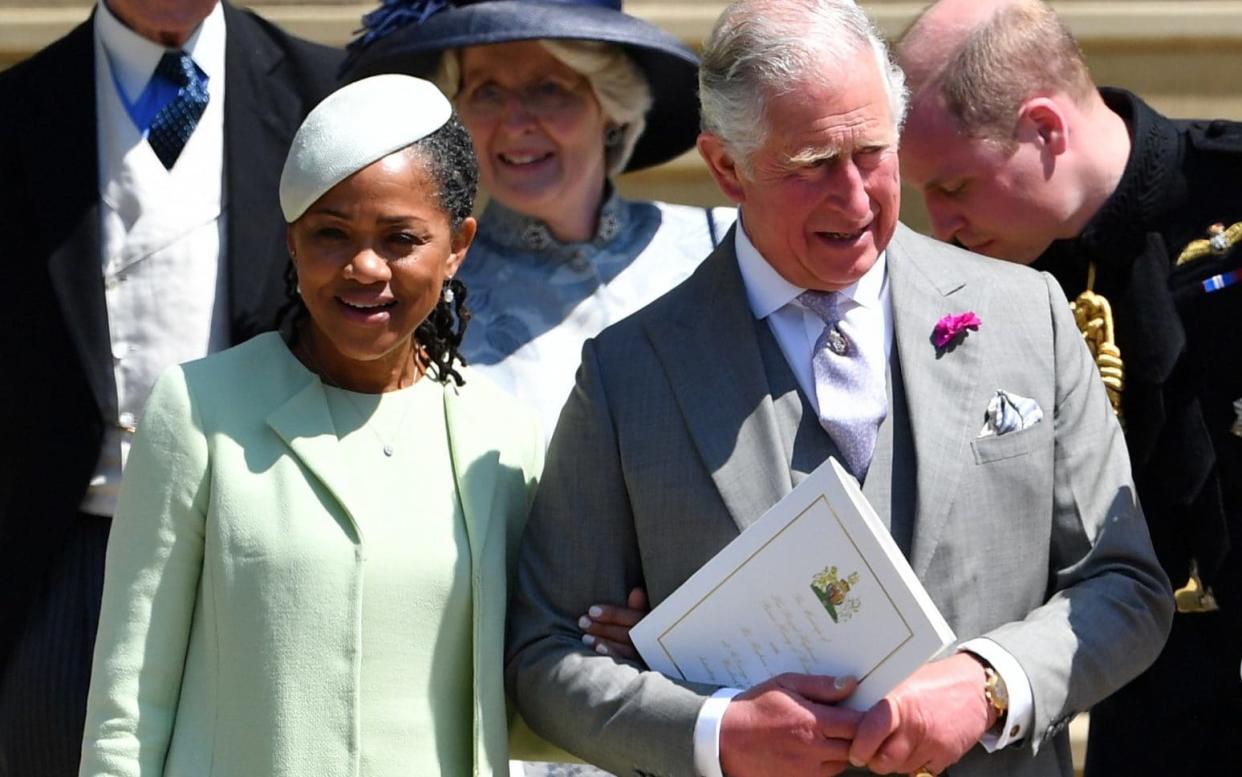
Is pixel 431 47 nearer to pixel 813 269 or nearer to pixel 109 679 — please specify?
pixel 813 269

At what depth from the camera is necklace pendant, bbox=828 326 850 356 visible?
3121 millimetres

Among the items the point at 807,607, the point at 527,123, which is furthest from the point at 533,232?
the point at 807,607

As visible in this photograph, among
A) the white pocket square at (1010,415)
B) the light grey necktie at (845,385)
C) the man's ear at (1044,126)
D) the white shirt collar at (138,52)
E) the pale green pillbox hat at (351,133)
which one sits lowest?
the white pocket square at (1010,415)

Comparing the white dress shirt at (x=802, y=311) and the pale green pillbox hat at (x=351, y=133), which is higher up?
the pale green pillbox hat at (x=351, y=133)

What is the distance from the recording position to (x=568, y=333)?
4.06 meters

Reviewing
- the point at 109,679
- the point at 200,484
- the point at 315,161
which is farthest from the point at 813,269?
the point at 109,679

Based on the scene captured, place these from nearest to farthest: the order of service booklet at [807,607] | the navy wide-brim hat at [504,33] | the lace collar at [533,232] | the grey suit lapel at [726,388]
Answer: the order of service booklet at [807,607] → the grey suit lapel at [726,388] → the navy wide-brim hat at [504,33] → the lace collar at [533,232]

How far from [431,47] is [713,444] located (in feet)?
4.22

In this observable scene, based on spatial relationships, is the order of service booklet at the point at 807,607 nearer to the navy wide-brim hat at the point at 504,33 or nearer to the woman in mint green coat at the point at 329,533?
the woman in mint green coat at the point at 329,533


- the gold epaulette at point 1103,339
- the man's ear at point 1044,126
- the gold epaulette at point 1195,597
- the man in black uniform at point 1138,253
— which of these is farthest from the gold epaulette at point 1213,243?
the gold epaulette at point 1195,597

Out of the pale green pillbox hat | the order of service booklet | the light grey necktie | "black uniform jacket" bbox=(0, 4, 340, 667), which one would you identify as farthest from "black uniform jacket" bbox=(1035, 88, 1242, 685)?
"black uniform jacket" bbox=(0, 4, 340, 667)

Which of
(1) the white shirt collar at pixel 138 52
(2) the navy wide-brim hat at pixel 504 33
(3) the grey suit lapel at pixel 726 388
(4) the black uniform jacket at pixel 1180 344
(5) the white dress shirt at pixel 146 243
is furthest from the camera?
(2) the navy wide-brim hat at pixel 504 33

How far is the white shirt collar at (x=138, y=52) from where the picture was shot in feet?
12.6

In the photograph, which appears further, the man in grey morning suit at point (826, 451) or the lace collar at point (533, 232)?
the lace collar at point (533, 232)
